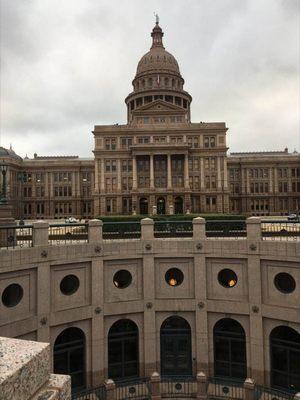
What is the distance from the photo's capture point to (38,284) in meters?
16.7

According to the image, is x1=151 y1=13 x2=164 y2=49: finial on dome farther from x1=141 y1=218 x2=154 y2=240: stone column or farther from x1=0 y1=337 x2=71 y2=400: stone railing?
x1=0 y1=337 x2=71 y2=400: stone railing

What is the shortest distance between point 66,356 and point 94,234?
22.2 ft

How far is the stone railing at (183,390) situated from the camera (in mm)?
16156

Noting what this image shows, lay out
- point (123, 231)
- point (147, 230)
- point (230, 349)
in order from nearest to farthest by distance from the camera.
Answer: point (230, 349)
point (147, 230)
point (123, 231)

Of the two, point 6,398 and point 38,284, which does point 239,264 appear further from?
point 6,398

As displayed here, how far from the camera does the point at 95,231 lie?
60.7ft

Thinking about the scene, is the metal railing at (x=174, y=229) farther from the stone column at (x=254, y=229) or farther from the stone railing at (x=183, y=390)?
the stone railing at (x=183, y=390)

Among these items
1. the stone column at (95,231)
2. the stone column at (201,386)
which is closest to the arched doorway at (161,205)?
the stone column at (95,231)

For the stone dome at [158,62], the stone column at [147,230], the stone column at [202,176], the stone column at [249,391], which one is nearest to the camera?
the stone column at [249,391]

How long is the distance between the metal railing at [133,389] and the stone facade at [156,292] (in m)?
0.59

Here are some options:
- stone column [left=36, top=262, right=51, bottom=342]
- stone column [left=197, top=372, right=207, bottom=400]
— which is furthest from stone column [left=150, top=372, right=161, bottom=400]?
stone column [left=36, top=262, right=51, bottom=342]

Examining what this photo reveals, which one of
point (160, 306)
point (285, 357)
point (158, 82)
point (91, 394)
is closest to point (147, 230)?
point (160, 306)

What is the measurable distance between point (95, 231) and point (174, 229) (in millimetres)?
5031

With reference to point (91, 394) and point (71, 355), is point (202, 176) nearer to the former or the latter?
point (71, 355)
